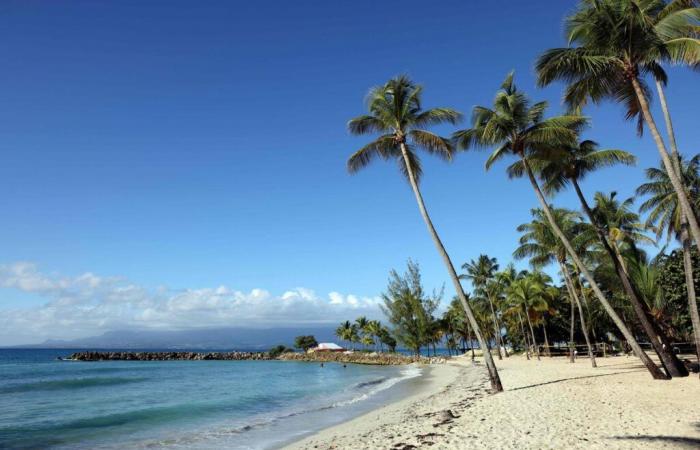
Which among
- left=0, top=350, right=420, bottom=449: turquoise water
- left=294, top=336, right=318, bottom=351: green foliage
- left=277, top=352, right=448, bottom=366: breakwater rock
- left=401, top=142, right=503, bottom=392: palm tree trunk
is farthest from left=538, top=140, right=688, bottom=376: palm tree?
left=294, top=336, right=318, bottom=351: green foliage

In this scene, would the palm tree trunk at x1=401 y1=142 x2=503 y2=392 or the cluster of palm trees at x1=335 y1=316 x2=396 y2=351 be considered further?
the cluster of palm trees at x1=335 y1=316 x2=396 y2=351

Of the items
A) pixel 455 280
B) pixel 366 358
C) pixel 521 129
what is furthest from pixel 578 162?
pixel 366 358

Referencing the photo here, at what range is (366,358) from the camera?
70750mm

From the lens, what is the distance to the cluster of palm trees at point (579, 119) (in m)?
13.9

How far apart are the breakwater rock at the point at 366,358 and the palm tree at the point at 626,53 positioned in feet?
153

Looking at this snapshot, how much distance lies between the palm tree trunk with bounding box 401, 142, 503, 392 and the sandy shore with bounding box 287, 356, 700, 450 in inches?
32.3

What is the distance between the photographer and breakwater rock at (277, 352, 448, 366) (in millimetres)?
60931

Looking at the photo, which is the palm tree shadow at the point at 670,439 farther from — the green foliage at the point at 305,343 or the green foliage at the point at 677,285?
the green foliage at the point at 305,343

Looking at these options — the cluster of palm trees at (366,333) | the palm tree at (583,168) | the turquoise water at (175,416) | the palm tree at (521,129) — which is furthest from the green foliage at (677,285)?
the cluster of palm trees at (366,333)

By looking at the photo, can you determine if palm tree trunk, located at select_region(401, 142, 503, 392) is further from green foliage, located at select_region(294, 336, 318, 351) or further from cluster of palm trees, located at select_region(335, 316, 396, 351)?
green foliage, located at select_region(294, 336, 318, 351)

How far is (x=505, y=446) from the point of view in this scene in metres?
8.85

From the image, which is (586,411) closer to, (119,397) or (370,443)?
(370,443)

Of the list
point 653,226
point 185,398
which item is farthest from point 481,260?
point 185,398

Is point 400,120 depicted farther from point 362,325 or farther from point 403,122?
point 362,325
